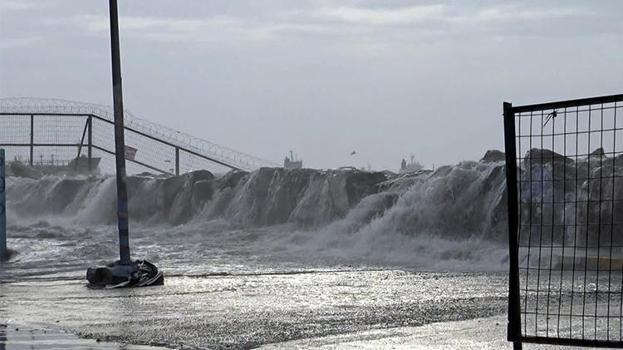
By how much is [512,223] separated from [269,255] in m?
17.0

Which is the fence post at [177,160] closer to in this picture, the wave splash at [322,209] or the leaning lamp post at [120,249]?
the wave splash at [322,209]

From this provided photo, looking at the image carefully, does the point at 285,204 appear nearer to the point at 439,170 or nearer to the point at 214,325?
the point at 439,170

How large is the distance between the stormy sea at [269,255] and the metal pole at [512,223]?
72 cm

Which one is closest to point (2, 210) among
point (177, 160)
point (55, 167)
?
point (177, 160)

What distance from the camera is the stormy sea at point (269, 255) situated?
12.4m

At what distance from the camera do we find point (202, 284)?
712 inches

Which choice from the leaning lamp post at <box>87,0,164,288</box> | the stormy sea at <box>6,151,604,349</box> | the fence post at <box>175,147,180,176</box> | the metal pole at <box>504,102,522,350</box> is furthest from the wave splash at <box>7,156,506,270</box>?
the metal pole at <box>504,102,522,350</box>

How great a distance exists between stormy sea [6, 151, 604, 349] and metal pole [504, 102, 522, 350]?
72 cm

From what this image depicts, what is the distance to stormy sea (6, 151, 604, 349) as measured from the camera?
40.8ft

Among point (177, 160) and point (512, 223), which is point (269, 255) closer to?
point (512, 223)

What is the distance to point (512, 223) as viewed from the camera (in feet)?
30.6

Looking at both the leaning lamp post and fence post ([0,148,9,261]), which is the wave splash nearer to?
the leaning lamp post

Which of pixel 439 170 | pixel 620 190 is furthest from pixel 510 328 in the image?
pixel 439 170

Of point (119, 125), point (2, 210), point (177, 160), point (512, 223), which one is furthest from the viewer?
point (177, 160)
